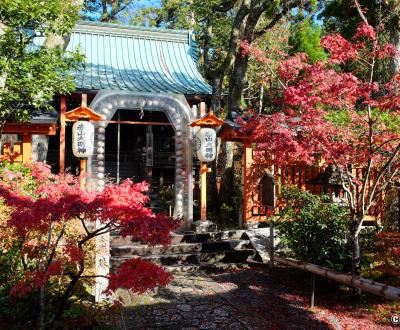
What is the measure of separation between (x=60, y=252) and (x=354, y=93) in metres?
5.93

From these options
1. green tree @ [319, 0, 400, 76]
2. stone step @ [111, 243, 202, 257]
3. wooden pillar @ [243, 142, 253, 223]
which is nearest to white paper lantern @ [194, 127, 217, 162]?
wooden pillar @ [243, 142, 253, 223]

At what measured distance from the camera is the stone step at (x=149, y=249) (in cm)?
901

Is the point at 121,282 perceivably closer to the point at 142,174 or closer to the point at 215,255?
the point at 215,255

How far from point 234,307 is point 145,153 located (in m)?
10.9

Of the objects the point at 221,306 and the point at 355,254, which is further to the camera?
the point at 355,254

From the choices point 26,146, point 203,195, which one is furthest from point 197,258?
point 26,146

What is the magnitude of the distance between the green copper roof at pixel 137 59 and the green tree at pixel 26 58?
8.55 feet

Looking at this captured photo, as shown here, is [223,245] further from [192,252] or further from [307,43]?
[307,43]

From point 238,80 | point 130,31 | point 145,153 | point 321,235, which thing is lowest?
point 321,235

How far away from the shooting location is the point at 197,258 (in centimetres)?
923

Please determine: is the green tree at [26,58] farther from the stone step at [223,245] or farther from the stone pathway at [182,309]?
the stone step at [223,245]

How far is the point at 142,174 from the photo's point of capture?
16.9m

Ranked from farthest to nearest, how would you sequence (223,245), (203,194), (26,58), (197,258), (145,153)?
(145,153) < (203,194) < (223,245) < (197,258) < (26,58)

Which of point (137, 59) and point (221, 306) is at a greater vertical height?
point (137, 59)
